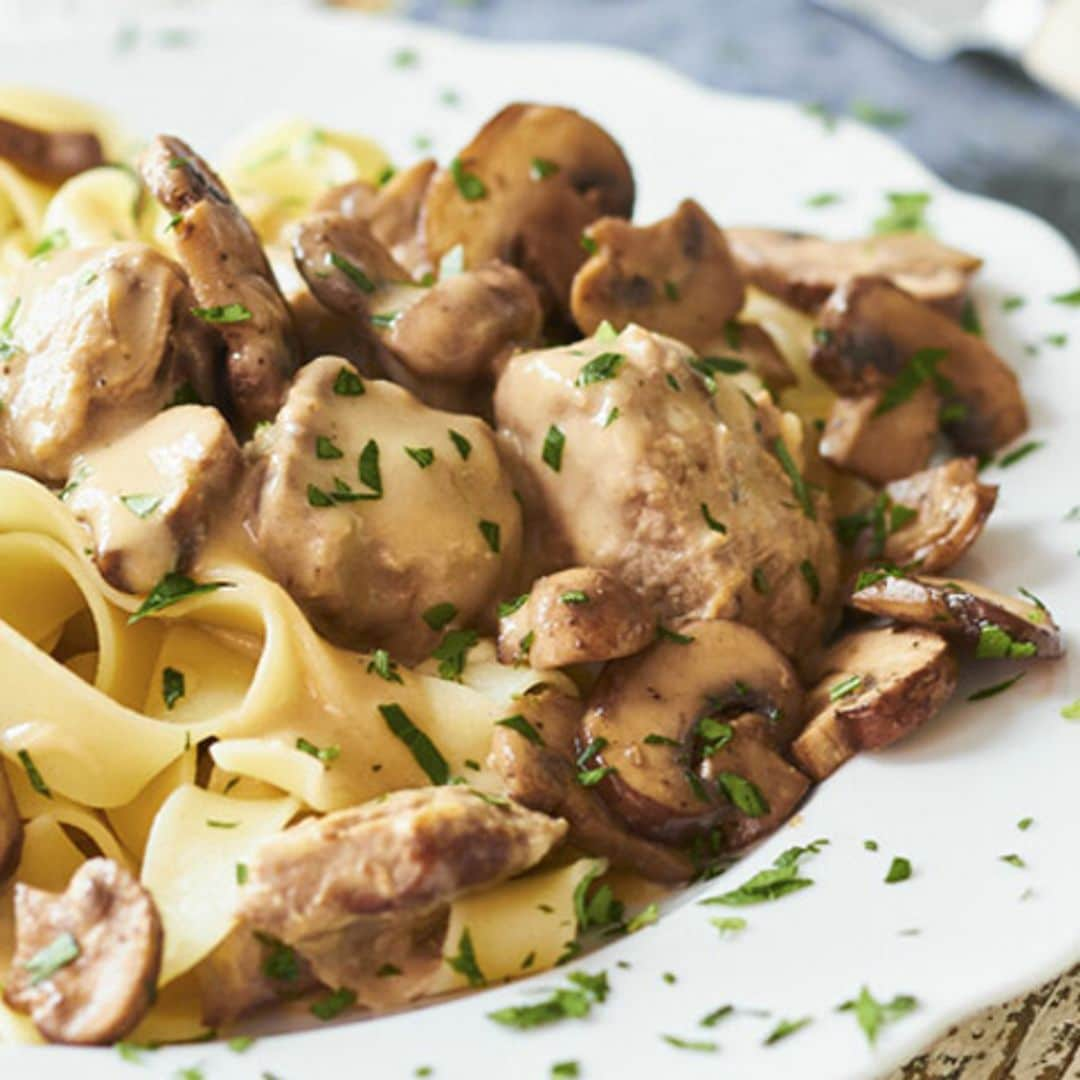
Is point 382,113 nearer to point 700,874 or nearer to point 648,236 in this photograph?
point 648,236

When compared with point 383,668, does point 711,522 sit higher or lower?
higher

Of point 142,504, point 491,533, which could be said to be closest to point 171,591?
point 142,504

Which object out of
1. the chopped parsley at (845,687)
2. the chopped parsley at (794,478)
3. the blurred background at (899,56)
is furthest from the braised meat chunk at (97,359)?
the blurred background at (899,56)

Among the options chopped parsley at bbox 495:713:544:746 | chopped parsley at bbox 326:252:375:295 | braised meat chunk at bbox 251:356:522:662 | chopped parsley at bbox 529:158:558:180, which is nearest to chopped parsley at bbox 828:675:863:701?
chopped parsley at bbox 495:713:544:746

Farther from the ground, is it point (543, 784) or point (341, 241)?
point (341, 241)

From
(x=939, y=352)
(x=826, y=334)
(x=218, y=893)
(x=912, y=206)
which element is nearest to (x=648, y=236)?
(x=826, y=334)

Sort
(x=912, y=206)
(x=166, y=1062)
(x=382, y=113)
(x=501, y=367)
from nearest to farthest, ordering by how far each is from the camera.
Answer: (x=166, y=1062)
(x=501, y=367)
(x=912, y=206)
(x=382, y=113)

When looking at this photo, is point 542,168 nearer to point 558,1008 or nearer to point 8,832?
point 8,832
